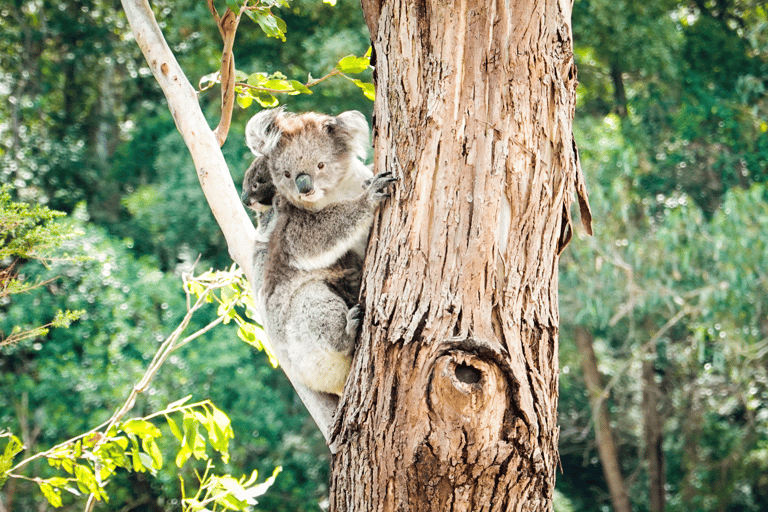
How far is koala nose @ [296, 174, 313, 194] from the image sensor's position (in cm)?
228

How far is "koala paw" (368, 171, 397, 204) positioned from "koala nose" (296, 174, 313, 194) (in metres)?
0.58

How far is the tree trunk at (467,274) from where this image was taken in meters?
1.47

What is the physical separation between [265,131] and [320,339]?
771mm

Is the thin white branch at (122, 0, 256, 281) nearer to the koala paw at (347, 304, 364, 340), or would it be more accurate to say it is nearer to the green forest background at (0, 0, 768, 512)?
the koala paw at (347, 304, 364, 340)

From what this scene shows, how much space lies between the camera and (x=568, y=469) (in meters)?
10.1

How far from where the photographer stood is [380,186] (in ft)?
5.57

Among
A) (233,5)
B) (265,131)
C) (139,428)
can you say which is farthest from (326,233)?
(139,428)

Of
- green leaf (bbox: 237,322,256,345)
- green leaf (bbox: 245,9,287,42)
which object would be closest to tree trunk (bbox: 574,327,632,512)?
green leaf (bbox: 237,322,256,345)

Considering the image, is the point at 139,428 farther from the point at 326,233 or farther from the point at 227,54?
the point at 227,54

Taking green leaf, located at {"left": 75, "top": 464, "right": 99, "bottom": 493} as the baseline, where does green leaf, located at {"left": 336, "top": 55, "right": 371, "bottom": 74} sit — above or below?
above

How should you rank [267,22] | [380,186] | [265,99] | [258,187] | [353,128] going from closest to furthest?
[380,186], [267,22], [353,128], [265,99], [258,187]

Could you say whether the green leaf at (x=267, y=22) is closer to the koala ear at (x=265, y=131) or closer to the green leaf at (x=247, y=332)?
the koala ear at (x=265, y=131)

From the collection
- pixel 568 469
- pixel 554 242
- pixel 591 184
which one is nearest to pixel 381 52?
pixel 554 242

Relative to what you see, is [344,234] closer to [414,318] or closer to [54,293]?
[414,318]
